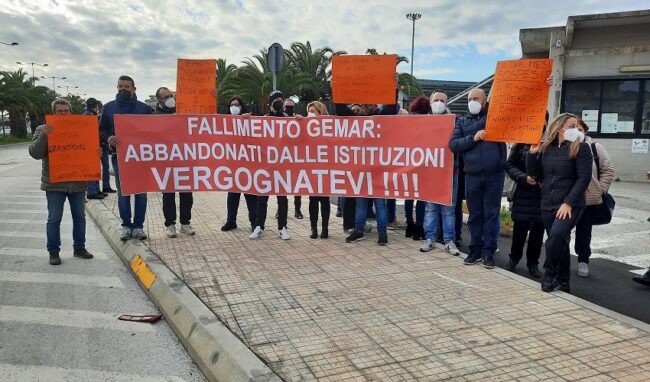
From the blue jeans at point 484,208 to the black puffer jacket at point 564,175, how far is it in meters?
0.67

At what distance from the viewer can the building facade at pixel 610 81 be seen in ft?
49.8

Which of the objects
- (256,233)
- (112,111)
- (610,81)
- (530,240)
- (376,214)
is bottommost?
(256,233)

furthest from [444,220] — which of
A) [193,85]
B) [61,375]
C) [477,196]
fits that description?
[61,375]

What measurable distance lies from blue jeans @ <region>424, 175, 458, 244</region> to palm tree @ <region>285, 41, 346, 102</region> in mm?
23226

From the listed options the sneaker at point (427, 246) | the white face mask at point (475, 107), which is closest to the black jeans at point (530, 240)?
the sneaker at point (427, 246)

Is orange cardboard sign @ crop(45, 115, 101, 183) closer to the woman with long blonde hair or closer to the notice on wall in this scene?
the woman with long blonde hair

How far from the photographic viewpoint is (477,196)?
229 inches

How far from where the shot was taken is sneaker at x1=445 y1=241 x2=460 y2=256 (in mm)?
6215

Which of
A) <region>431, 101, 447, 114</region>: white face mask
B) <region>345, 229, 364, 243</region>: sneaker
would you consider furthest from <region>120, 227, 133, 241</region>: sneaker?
<region>431, 101, 447, 114</region>: white face mask

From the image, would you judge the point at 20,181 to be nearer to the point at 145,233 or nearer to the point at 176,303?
the point at 145,233

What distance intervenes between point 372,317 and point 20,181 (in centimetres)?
1506

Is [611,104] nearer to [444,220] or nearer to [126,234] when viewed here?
[444,220]

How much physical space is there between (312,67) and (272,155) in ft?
78.9

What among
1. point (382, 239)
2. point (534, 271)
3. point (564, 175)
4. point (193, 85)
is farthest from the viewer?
point (193, 85)
